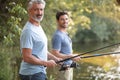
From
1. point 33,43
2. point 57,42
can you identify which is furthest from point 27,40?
point 57,42

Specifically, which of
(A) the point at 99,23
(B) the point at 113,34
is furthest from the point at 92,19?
(B) the point at 113,34

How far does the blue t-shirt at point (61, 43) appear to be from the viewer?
6000 mm

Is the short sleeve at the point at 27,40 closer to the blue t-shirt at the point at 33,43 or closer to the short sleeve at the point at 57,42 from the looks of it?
the blue t-shirt at the point at 33,43

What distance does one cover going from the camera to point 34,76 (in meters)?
4.68

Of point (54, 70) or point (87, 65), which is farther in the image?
point (87, 65)

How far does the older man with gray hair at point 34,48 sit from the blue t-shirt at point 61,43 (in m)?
1.23

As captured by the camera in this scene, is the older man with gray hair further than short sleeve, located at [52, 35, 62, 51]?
No

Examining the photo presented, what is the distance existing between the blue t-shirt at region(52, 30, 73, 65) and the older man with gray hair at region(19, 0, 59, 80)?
1.23 metres

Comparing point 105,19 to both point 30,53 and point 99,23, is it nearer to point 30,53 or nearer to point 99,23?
point 99,23

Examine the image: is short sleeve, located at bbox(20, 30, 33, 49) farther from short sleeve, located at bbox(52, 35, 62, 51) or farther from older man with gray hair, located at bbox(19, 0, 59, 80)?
short sleeve, located at bbox(52, 35, 62, 51)

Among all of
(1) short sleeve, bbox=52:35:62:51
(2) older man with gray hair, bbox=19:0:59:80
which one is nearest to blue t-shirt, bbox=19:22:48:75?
(2) older man with gray hair, bbox=19:0:59:80

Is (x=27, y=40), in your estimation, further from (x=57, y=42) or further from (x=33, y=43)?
(x=57, y=42)

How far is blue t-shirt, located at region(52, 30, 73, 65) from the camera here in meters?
6.00

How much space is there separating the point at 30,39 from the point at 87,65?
11.8 m
